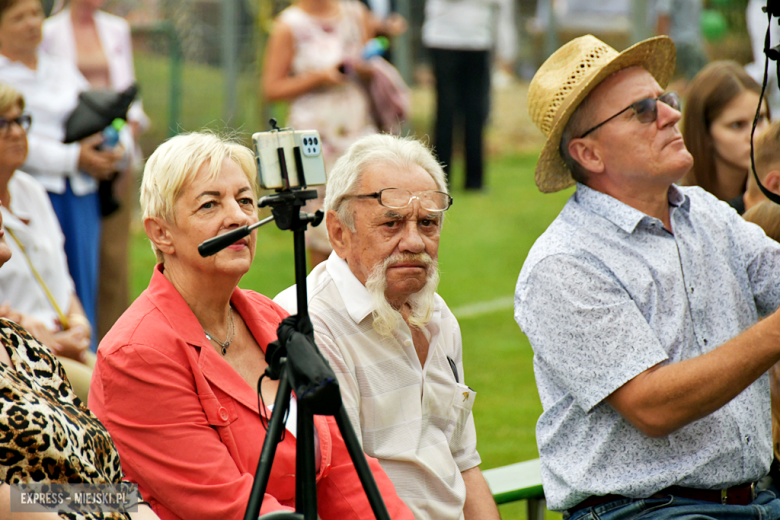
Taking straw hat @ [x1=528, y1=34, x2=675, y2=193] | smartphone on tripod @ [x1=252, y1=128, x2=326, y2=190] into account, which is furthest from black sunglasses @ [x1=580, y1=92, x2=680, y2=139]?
smartphone on tripod @ [x1=252, y1=128, x2=326, y2=190]

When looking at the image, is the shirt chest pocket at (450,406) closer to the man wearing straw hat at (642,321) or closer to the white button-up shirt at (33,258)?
the man wearing straw hat at (642,321)

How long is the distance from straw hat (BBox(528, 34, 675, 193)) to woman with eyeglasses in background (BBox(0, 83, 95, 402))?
206 centimetres

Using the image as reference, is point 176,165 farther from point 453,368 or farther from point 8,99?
point 8,99

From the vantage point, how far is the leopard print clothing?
197 centimetres

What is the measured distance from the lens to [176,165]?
2447 millimetres

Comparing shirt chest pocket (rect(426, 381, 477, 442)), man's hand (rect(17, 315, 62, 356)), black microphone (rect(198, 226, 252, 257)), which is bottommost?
man's hand (rect(17, 315, 62, 356))

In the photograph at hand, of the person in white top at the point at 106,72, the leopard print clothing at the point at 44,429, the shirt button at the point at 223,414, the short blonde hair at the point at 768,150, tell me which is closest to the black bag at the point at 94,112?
the person in white top at the point at 106,72

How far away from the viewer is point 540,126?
3.13 metres

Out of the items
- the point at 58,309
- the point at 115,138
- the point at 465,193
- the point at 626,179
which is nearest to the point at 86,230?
the point at 115,138

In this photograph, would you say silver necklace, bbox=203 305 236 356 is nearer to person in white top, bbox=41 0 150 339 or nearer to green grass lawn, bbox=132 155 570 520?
green grass lawn, bbox=132 155 570 520

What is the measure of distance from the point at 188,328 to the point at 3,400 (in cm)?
51

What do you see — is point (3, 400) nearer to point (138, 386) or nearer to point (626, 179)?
point (138, 386)

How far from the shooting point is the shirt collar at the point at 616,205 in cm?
271

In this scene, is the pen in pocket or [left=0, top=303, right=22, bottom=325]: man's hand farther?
[left=0, top=303, right=22, bottom=325]: man's hand
